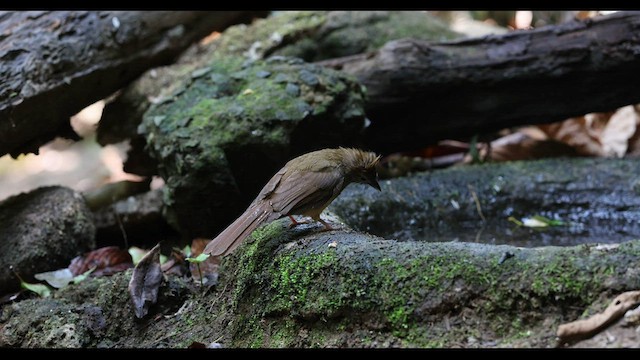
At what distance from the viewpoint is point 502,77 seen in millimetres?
5254

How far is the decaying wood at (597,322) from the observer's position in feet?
7.89

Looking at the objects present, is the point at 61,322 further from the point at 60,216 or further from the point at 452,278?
the point at 452,278

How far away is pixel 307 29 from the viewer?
21.5 feet

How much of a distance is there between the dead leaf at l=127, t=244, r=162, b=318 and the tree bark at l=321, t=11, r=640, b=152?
232cm

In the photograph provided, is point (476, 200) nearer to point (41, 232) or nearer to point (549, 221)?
point (549, 221)

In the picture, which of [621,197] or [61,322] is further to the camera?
[621,197]

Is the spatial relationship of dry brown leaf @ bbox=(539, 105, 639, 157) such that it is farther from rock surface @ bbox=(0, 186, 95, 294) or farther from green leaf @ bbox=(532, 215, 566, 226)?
rock surface @ bbox=(0, 186, 95, 294)

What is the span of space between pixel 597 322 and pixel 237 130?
275 cm

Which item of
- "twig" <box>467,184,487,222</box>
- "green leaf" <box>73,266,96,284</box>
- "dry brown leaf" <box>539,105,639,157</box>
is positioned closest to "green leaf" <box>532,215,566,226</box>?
"twig" <box>467,184,487,222</box>

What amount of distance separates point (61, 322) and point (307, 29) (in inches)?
153

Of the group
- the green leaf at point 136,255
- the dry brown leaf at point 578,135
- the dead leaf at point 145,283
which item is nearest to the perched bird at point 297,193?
the dead leaf at point 145,283

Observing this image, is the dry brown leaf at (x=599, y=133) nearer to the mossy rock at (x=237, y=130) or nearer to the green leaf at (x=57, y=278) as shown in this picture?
the mossy rock at (x=237, y=130)
